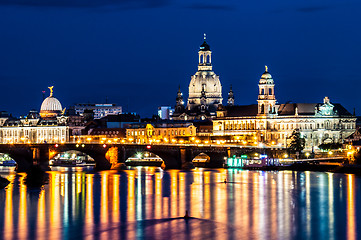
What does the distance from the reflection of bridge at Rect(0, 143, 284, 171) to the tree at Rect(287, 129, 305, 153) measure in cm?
975

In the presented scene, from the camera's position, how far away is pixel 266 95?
18988 cm

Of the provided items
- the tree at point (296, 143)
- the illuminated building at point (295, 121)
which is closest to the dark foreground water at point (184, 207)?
the tree at point (296, 143)

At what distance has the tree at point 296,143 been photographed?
162788 mm

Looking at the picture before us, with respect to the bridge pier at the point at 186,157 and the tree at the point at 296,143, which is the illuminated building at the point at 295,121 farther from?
the bridge pier at the point at 186,157

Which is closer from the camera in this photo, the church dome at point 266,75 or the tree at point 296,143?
the tree at point 296,143

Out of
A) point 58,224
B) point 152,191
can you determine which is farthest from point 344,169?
point 58,224

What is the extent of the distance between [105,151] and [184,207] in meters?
63.3

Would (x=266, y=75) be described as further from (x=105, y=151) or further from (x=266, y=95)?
(x=105, y=151)

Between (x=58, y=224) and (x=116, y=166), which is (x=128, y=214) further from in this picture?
(x=116, y=166)

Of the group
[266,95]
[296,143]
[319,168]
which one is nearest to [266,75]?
[266,95]

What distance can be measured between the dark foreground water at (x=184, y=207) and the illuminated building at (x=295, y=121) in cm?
6056

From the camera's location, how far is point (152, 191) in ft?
347

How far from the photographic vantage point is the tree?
162788mm

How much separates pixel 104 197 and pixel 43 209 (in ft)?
37.0
